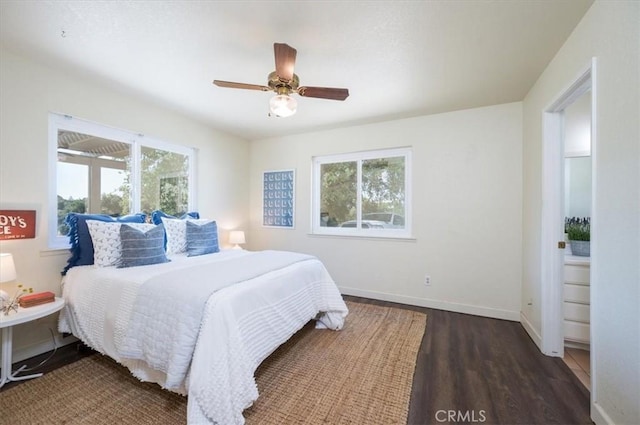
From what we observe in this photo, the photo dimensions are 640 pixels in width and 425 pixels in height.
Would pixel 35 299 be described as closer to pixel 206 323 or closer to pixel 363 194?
pixel 206 323

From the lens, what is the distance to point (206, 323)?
1.51m

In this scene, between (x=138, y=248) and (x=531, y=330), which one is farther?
(x=531, y=330)

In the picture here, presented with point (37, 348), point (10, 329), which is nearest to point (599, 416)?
point (10, 329)

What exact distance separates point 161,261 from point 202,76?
1.73 meters

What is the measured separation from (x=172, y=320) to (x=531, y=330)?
121 inches

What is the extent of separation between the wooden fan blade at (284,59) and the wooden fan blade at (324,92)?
0.48 feet

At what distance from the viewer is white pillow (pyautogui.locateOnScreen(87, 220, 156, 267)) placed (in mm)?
2277

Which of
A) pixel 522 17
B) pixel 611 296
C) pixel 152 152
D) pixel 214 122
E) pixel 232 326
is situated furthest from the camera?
pixel 214 122

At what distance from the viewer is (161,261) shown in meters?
2.46

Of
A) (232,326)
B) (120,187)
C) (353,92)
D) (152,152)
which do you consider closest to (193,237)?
(120,187)

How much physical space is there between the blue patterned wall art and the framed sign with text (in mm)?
2784

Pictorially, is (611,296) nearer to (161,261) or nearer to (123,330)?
(123,330)

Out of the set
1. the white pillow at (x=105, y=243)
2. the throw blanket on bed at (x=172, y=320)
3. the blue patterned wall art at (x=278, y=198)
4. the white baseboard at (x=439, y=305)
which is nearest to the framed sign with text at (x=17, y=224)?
the white pillow at (x=105, y=243)

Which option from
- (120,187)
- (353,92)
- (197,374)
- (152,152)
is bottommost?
(197,374)
